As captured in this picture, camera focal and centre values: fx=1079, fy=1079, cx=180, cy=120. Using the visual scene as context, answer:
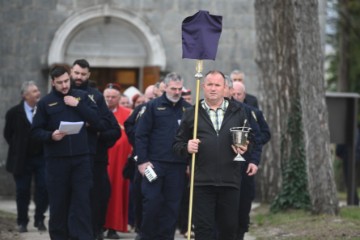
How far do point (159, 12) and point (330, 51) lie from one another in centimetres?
2154

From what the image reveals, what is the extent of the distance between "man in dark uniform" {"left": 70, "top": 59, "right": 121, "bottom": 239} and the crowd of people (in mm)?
13

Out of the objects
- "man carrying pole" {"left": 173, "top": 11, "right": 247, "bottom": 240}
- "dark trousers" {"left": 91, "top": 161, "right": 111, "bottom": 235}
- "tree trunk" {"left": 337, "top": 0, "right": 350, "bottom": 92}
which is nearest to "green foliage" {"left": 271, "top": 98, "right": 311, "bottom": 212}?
"dark trousers" {"left": 91, "top": 161, "right": 111, "bottom": 235}

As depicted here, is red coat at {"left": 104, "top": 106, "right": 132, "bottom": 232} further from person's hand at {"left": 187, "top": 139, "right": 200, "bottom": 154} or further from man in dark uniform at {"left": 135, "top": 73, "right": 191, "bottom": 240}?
person's hand at {"left": 187, "top": 139, "right": 200, "bottom": 154}

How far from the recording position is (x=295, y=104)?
1736 centimetres

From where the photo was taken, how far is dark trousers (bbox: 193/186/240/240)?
10.5 m

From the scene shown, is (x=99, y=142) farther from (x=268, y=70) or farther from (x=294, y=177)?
(x=268, y=70)

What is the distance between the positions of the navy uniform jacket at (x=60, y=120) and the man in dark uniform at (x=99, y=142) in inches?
17.2

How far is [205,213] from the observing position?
1048 cm

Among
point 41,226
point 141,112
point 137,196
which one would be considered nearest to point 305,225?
point 137,196

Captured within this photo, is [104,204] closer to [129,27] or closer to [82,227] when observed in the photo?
[82,227]

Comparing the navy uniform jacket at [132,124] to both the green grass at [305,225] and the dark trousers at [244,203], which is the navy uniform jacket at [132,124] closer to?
the dark trousers at [244,203]

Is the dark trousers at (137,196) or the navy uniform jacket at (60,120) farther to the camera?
the dark trousers at (137,196)

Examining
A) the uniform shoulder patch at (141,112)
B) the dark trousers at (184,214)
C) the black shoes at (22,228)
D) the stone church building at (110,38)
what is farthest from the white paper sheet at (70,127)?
the stone church building at (110,38)

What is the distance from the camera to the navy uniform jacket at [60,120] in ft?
38.4
